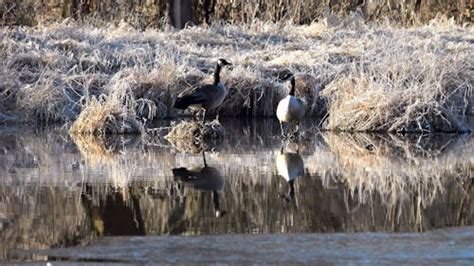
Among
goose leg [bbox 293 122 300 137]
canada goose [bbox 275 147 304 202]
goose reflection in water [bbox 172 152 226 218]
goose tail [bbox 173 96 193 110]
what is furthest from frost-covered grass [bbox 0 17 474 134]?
goose reflection in water [bbox 172 152 226 218]

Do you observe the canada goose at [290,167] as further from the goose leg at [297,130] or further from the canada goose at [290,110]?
the goose leg at [297,130]

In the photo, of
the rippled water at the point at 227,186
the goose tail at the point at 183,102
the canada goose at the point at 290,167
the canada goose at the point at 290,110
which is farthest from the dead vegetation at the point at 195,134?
the canada goose at the point at 290,167

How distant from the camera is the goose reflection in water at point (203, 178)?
1069 cm

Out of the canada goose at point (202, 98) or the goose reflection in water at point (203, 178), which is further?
the canada goose at point (202, 98)

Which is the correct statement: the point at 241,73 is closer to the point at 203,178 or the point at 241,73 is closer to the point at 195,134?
the point at 195,134

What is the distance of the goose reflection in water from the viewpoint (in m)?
10.7

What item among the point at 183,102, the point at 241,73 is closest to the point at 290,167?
the point at 183,102

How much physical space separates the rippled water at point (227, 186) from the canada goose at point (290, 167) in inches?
0.5

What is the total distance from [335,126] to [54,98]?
4.30 m

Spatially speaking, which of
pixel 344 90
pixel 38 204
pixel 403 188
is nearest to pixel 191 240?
pixel 38 204

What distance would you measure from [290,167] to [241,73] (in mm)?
6154

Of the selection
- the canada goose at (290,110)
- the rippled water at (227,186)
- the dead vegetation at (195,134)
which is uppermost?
the canada goose at (290,110)

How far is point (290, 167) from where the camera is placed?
12.3 meters

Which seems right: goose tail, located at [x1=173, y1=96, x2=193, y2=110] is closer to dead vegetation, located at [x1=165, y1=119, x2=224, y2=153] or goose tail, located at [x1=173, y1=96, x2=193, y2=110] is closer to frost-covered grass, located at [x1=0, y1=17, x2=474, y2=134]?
dead vegetation, located at [x1=165, y1=119, x2=224, y2=153]
